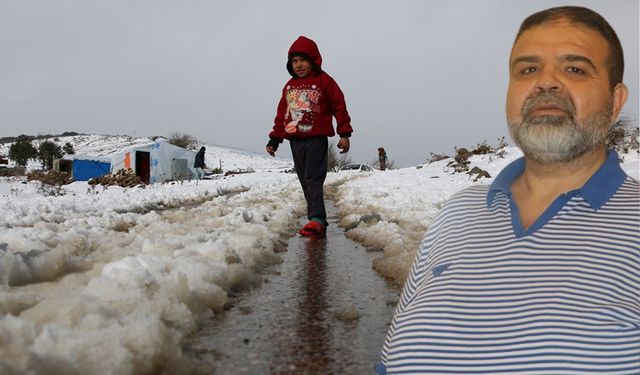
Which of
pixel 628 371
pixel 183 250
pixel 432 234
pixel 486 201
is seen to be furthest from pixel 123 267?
pixel 628 371

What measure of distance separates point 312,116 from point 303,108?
118mm

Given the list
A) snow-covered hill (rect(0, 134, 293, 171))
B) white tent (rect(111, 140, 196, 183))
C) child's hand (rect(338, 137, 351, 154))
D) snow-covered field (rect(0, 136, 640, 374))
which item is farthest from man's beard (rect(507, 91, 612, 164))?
snow-covered hill (rect(0, 134, 293, 171))

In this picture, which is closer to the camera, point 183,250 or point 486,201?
point 486,201

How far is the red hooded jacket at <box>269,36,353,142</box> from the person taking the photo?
523 cm

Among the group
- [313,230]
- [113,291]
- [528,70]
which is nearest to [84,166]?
[313,230]

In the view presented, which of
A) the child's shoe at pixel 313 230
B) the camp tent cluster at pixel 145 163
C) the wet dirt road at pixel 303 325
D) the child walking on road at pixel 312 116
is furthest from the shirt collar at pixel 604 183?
the camp tent cluster at pixel 145 163

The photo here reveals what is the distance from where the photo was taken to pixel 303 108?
17.2ft

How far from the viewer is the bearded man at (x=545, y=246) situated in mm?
1212

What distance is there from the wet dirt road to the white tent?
25.1 m

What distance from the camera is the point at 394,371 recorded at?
1388mm

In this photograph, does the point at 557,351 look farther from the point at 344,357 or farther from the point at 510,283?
the point at 344,357

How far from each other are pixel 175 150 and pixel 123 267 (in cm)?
2852

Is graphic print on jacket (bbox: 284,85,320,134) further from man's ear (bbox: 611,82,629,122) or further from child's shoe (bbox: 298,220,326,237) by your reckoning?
man's ear (bbox: 611,82,629,122)

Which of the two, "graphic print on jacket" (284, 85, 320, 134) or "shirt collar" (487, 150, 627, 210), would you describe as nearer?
"shirt collar" (487, 150, 627, 210)
